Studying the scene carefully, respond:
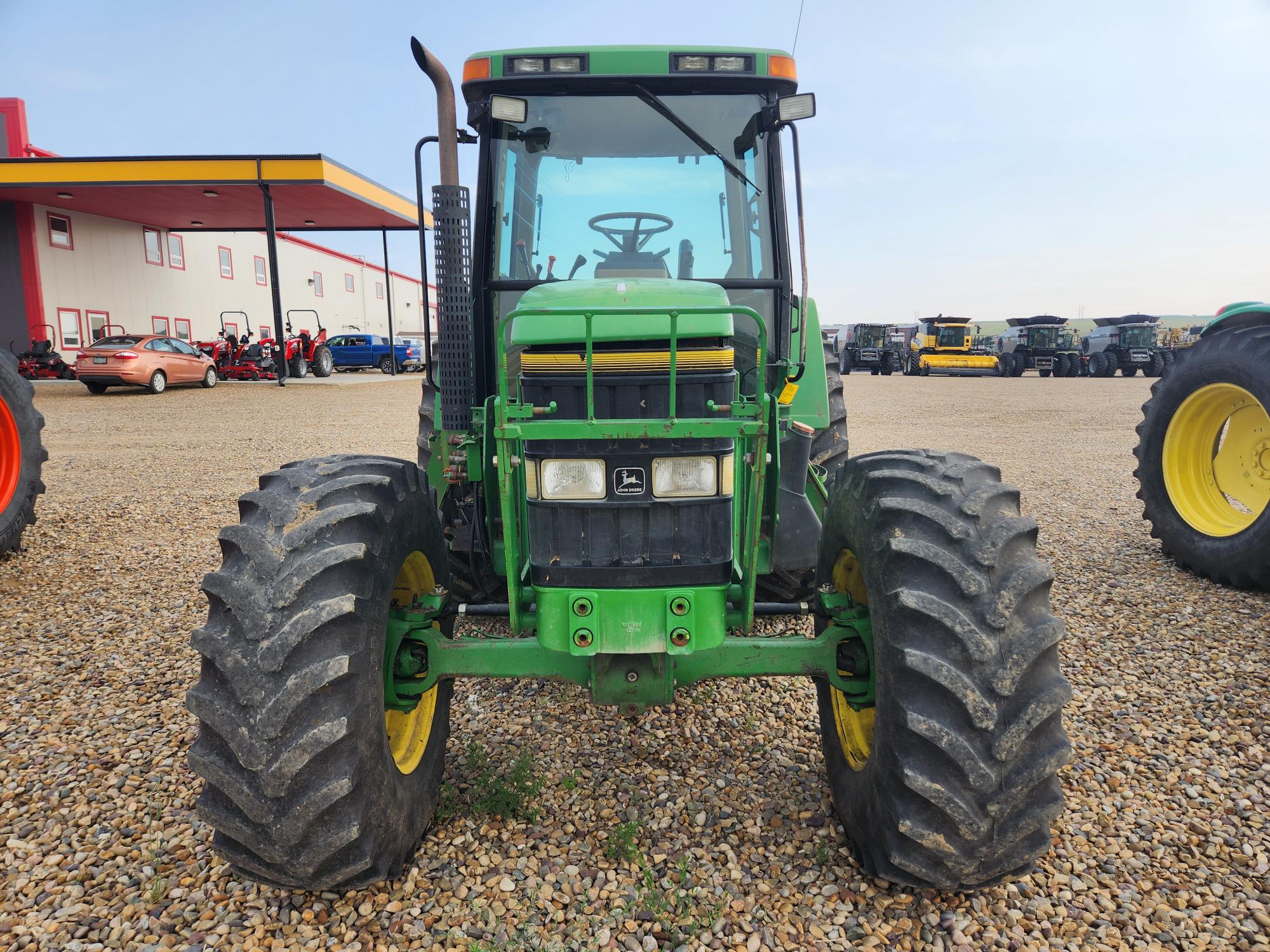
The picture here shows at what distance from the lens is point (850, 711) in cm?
280

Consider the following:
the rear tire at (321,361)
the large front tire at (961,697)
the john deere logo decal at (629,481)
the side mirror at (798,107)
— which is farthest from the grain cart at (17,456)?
the rear tire at (321,361)

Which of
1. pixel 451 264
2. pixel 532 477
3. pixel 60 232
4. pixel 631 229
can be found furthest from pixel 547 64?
pixel 60 232

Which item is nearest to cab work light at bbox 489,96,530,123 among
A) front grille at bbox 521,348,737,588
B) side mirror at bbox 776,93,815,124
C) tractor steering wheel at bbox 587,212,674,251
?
tractor steering wheel at bbox 587,212,674,251

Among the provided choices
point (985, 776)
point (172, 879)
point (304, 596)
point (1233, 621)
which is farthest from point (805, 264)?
point (1233, 621)

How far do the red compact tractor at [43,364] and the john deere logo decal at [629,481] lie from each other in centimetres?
2380

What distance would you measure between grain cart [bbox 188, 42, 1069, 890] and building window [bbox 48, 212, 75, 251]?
26040 mm

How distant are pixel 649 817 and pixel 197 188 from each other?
77.8 ft

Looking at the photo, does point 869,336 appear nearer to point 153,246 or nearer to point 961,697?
point 153,246

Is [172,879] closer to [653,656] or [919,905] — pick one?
[653,656]

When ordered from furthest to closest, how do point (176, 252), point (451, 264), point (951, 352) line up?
1. point (951, 352)
2. point (176, 252)
3. point (451, 264)

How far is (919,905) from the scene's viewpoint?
92.0 inches

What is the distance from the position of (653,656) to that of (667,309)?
42.0 inches

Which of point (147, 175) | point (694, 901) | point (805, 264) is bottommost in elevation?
point (694, 901)

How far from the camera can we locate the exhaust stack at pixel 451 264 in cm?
291
